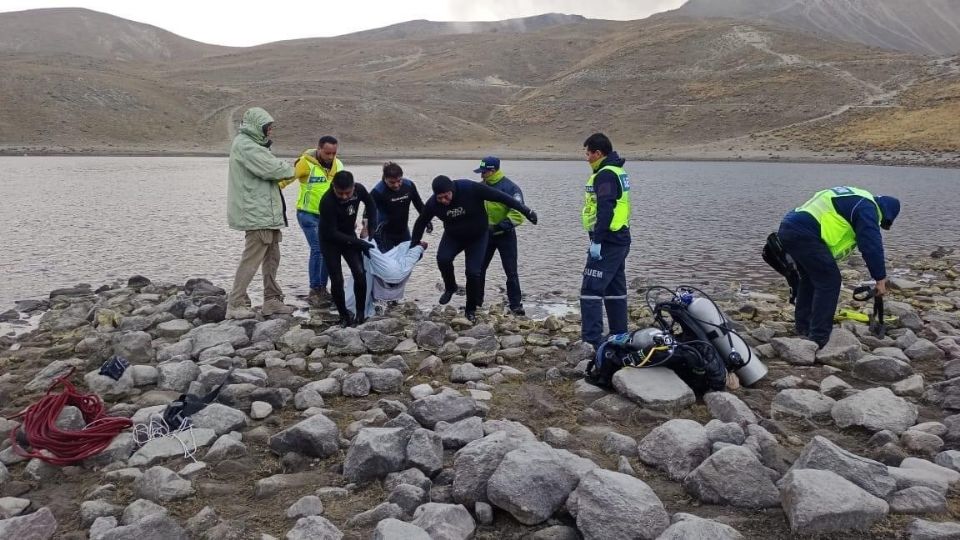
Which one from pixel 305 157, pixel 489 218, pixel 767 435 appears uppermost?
pixel 305 157

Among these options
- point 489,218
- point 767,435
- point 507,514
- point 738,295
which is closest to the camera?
point 507,514

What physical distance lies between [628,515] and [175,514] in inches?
97.1

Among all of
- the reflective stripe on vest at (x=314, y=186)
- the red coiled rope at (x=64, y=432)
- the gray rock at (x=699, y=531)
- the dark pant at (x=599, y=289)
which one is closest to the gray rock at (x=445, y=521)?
the gray rock at (x=699, y=531)

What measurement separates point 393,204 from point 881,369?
5834mm

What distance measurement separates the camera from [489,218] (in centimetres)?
910

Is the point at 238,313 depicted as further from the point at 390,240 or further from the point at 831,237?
the point at 831,237

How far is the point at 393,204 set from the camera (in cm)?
940

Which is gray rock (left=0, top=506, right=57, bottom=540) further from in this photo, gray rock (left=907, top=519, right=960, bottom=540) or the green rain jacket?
the green rain jacket

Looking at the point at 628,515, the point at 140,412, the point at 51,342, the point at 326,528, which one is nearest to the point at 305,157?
the point at 51,342

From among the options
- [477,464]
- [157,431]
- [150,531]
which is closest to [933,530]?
[477,464]

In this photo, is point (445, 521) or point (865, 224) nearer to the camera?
point (445, 521)

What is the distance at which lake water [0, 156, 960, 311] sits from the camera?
12.1m

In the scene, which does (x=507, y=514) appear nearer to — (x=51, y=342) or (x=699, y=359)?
(x=699, y=359)

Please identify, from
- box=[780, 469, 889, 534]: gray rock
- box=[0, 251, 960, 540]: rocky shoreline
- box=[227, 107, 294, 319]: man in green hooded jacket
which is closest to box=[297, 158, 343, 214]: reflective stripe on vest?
box=[227, 107, 294, 319]: man in green hooded jacket
